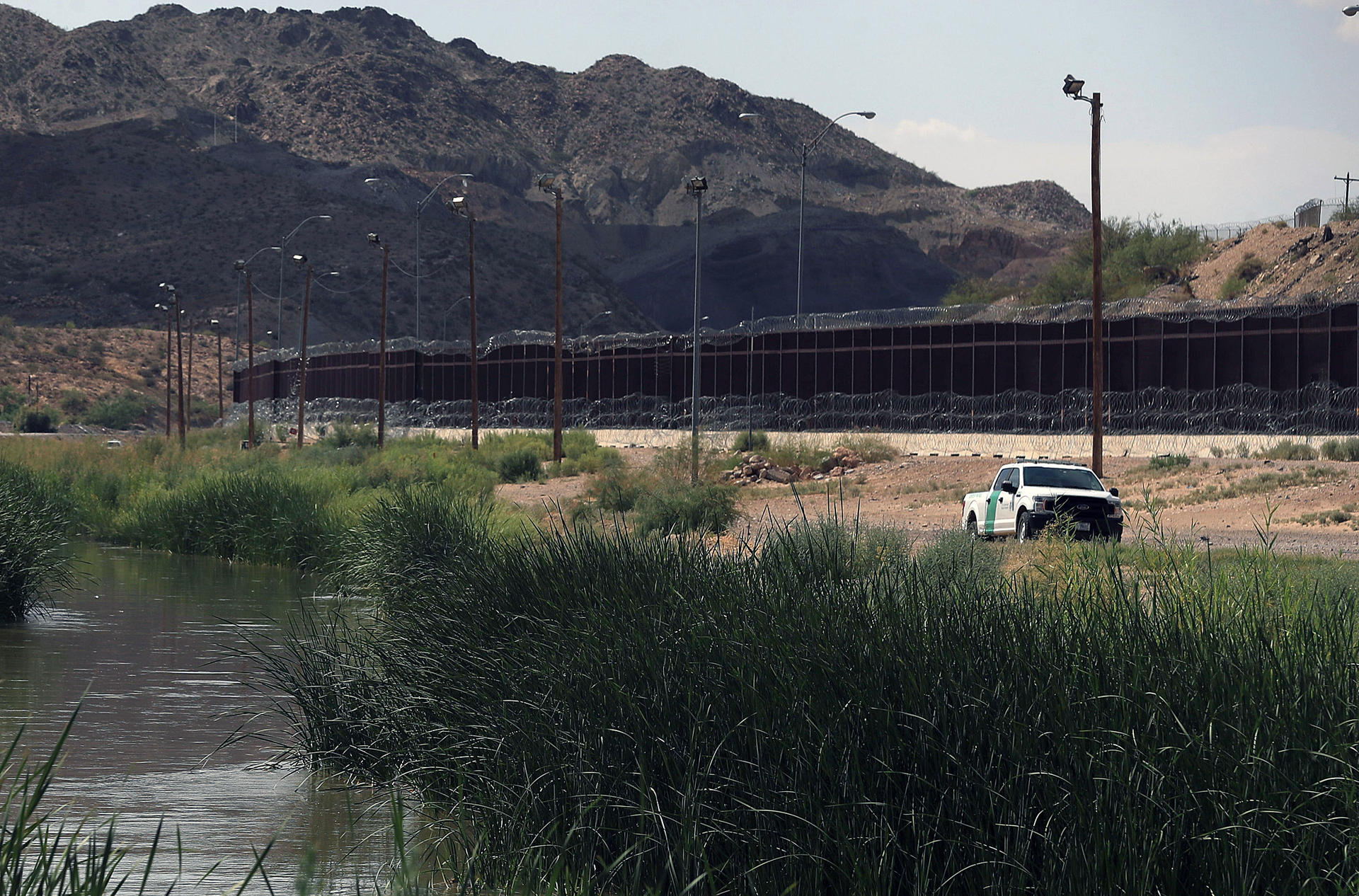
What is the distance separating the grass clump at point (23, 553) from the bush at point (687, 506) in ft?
29.3

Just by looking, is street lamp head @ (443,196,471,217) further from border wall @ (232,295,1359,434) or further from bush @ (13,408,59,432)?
bush @ (13,408,59,432)

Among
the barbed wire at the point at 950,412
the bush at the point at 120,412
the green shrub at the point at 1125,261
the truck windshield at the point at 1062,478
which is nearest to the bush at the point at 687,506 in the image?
the truck windshield at the point at 1062,478

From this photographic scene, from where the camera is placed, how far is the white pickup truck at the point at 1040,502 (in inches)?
1017

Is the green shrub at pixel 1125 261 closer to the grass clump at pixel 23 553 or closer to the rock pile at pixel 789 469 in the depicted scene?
the rock pile at pixel 789 469

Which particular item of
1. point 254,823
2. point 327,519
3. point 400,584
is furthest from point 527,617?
point 327,519

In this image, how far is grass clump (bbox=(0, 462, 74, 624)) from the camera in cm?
2067

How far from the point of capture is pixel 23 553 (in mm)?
20875

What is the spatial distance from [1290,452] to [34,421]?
8030 centimetres

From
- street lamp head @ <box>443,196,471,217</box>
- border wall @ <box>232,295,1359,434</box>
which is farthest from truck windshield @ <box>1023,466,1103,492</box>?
street lamp head @ <box>443,196,471,217</box>

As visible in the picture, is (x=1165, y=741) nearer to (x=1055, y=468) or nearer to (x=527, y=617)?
(x=527, y=617)

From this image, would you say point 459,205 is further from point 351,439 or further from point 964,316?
point 964,316

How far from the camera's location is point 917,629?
8.30 meters

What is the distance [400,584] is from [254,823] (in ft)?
22.7

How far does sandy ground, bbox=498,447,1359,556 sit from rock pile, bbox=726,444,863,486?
1.77ft
